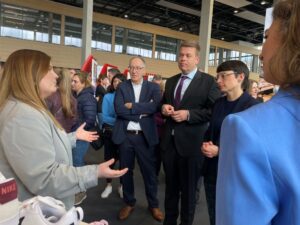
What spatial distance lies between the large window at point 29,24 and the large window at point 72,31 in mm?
391

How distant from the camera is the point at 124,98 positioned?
120 inches

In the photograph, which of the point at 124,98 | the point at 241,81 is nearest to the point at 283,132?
the point at 241,81

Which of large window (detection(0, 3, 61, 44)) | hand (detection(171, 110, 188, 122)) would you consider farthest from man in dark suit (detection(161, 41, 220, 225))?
large window (detection(0, 3, 61, 44))

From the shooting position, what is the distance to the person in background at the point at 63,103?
10.0 feet

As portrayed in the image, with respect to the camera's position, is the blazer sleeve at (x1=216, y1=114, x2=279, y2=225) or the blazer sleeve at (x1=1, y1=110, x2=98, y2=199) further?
the blazer sleeve at (x1=1, y1=110, x2=98, y2=199)

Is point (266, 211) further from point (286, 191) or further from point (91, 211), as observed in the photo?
point (91, 211)

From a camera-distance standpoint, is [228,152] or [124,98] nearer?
[228,152]

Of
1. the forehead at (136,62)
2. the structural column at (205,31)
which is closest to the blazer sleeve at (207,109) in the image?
the forehead at (136,62)

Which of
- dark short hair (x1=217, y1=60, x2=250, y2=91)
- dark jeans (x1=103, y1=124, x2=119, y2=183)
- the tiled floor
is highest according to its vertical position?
dark short hair (x1=217, y1=60, x2=250, y2=91)

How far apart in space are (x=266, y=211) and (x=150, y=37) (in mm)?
15140

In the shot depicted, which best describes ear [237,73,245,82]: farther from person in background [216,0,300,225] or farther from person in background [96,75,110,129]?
person in background [96,75,110,129]

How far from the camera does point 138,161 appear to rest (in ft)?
10.1

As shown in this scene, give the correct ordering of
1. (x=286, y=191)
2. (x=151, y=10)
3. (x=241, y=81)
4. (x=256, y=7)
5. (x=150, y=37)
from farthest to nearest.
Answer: (x=150, y=37) < (x=151, y=10) < (x=256, y=7) < (x=241, y=81) < (x=286, y=191)

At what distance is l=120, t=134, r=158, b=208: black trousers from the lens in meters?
3.01
